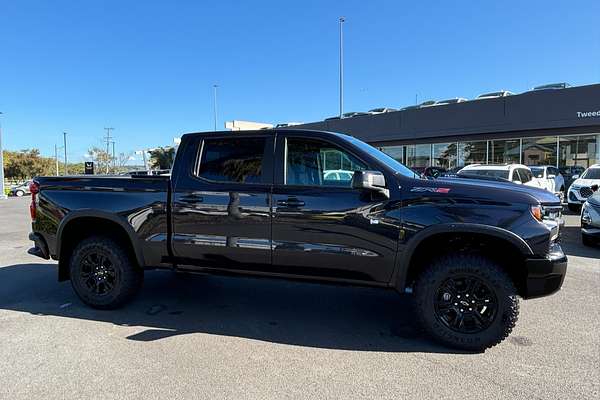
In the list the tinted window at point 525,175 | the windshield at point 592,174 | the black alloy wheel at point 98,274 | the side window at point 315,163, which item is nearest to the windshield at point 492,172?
the tinted window at point 525,175

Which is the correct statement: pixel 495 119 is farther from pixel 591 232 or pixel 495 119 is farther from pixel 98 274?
pixel 98 274

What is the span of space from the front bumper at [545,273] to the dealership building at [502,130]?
67.3 ft

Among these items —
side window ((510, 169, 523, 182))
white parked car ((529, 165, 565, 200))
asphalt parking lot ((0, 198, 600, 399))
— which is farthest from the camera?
white parked car ((529, 165, 565, 200))

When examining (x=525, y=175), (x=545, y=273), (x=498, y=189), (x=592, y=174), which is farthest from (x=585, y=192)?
(x=498, y=189)

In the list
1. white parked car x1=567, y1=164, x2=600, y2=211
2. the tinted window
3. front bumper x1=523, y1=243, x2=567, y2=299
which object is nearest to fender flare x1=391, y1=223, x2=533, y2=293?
front bumper x1=523, y1=243, x2=567, y2=299

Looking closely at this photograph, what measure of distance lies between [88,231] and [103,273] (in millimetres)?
550

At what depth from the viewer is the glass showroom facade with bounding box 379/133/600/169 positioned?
2169 centimetres

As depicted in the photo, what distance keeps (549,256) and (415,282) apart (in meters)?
1.12

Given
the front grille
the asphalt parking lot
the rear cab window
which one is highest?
the rear cab window

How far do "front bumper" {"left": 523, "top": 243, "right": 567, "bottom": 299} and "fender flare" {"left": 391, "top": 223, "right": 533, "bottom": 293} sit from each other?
0.40 feet

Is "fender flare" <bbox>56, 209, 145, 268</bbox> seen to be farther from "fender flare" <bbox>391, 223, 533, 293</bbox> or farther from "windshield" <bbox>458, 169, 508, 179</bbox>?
"windshield" <bbox>458, 169, 508, 179</bbox>

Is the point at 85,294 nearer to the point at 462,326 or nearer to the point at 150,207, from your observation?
the point at 150,207

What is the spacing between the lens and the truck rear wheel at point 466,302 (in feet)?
12.4

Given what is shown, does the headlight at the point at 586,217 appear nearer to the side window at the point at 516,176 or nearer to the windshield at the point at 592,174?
the side window at the point at 516,176
